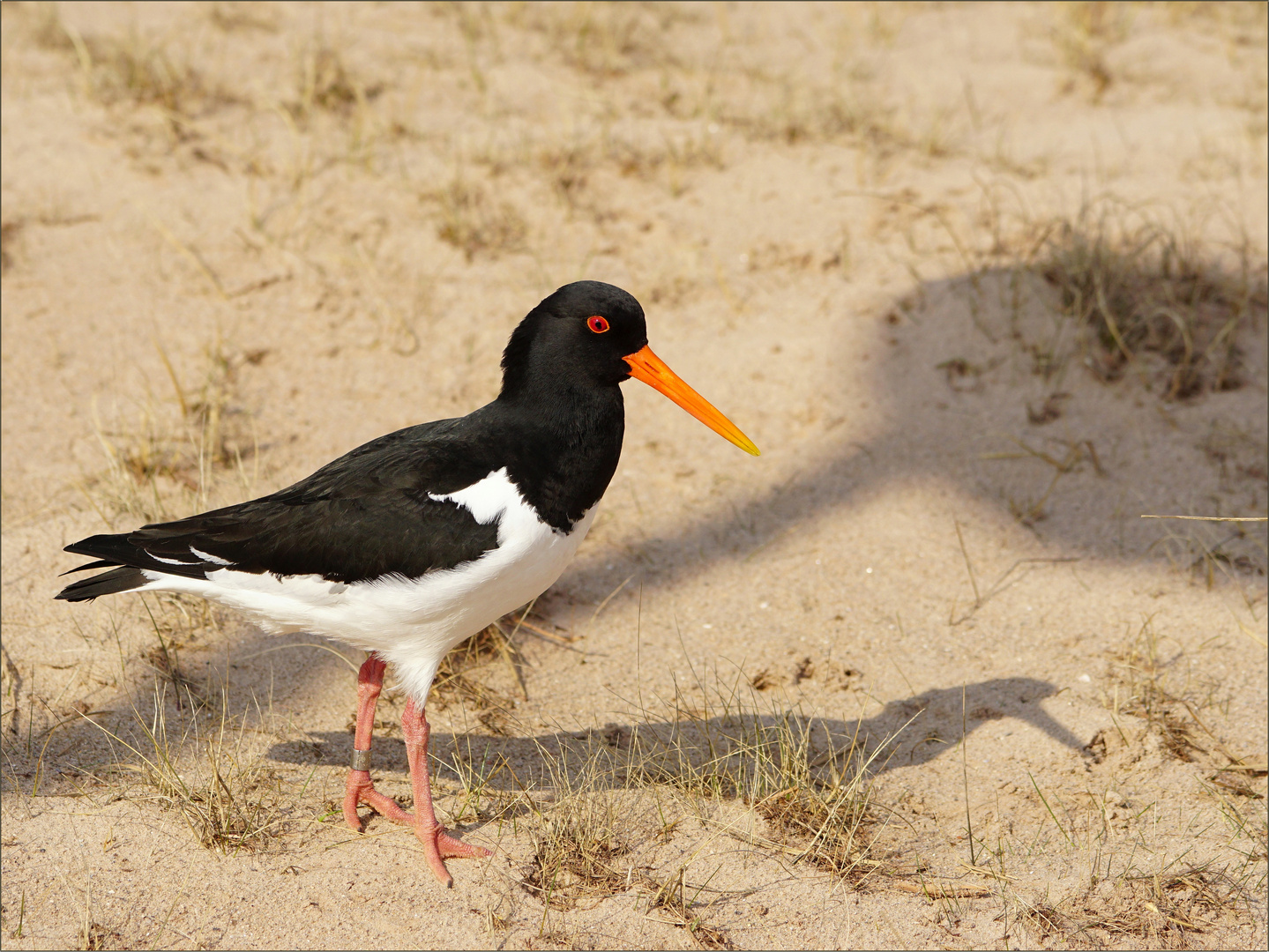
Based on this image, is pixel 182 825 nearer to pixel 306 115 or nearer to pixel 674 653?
pixel 674 653

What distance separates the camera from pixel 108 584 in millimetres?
3469

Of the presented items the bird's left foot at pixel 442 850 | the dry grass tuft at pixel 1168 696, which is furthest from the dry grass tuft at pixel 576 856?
the dry grass tuft at pixel 1168 696

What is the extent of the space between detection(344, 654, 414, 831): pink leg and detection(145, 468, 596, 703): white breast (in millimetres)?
290

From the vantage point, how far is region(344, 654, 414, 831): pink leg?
3.61 metres

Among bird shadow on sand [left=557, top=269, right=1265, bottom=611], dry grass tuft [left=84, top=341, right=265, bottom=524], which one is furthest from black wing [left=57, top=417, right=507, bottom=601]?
bird shadow on sand [left=557, top=269, right=1265, bottom=611]

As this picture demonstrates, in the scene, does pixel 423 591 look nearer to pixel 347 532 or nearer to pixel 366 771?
pixel 347 532

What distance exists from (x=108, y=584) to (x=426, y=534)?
1.04 m

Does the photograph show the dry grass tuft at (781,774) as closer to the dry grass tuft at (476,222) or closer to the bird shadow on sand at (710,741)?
the bird shadow on sand at (710,741)

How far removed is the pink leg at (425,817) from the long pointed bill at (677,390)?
136cm

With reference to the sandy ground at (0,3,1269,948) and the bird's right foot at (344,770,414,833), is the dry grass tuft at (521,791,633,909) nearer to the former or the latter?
the sandy ground at (0,3,1269,948)

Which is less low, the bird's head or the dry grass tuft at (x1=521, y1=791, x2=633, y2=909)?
the bird's head

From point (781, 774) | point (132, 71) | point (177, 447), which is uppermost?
point (132, 71)

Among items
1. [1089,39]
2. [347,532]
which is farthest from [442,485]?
[1089,39]

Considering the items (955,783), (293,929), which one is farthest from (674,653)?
(293,929)
